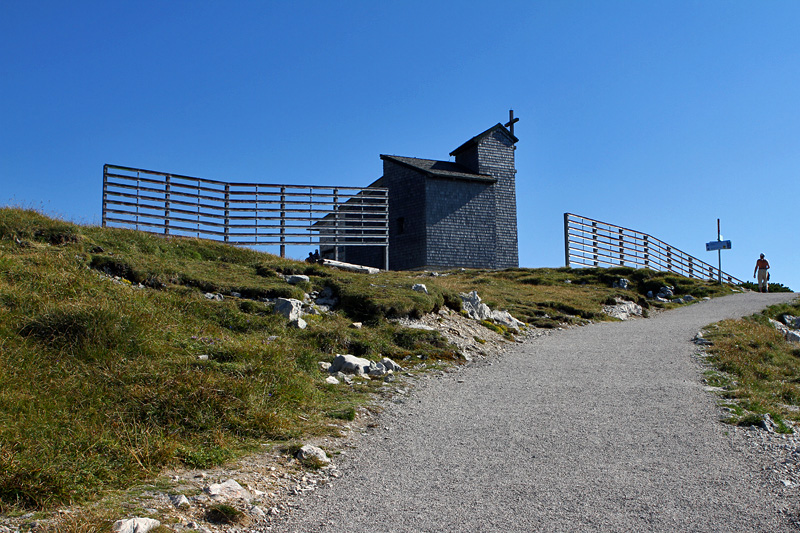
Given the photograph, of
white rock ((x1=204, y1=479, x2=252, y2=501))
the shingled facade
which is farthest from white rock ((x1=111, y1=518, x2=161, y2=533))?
Answer: the shingled facade

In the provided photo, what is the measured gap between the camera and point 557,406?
8.65 metres

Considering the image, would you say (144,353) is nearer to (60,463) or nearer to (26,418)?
(26,418)

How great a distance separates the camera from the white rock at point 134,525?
4402 millimetres

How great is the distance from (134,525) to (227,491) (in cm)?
94

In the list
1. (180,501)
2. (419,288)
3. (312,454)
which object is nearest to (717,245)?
(419,288)

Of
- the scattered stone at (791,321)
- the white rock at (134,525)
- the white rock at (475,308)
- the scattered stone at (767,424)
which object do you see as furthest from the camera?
the scattered stone at (791,321)

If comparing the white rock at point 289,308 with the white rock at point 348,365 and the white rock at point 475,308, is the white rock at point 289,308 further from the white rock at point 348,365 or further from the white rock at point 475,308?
the white rock at point 475,308

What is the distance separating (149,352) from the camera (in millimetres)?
8438

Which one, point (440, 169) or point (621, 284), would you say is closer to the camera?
point (621, 284)

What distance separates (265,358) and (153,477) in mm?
3216

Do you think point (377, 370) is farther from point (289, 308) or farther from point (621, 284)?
point (621, 284)

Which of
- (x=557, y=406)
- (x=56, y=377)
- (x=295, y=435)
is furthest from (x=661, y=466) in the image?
(x=56, y=377)

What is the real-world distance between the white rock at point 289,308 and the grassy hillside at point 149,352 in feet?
1.19

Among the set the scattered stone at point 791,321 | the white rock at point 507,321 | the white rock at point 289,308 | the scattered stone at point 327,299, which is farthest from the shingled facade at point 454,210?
the white rock at point 289,308
